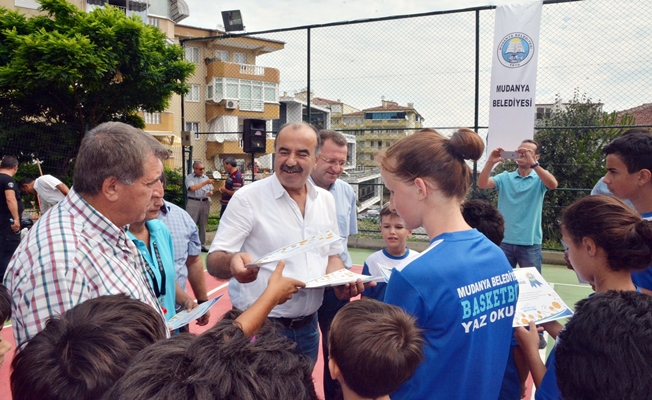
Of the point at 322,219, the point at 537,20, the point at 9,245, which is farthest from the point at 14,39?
the point at 322,219

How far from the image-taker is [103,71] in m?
13.5

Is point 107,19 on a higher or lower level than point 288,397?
higher

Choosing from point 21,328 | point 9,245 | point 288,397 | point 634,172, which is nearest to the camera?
point 288,397

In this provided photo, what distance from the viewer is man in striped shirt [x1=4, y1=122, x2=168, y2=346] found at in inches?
58.5

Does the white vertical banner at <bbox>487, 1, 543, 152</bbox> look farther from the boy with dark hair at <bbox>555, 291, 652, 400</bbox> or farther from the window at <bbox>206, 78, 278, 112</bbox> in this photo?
the window at <bbox>206, 78, 278, 112</bbox>

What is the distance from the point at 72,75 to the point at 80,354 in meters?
13.9

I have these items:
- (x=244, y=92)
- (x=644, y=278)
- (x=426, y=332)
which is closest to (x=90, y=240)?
(x=426, y=332)

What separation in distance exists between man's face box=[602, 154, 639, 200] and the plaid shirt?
2.58 m

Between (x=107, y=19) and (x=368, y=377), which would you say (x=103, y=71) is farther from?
(x=368, y=377)

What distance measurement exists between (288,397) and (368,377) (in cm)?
71

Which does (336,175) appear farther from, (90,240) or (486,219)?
(90,240)

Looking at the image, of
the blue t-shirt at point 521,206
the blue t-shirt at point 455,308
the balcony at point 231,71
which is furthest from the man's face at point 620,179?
the balcony at point 231,71

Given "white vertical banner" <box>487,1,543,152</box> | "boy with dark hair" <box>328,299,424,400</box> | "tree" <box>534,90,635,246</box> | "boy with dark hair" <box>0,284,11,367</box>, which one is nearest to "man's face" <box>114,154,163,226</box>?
"boy with dark hair" <box>0,284,11,367</box>

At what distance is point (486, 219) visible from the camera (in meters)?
2.78
